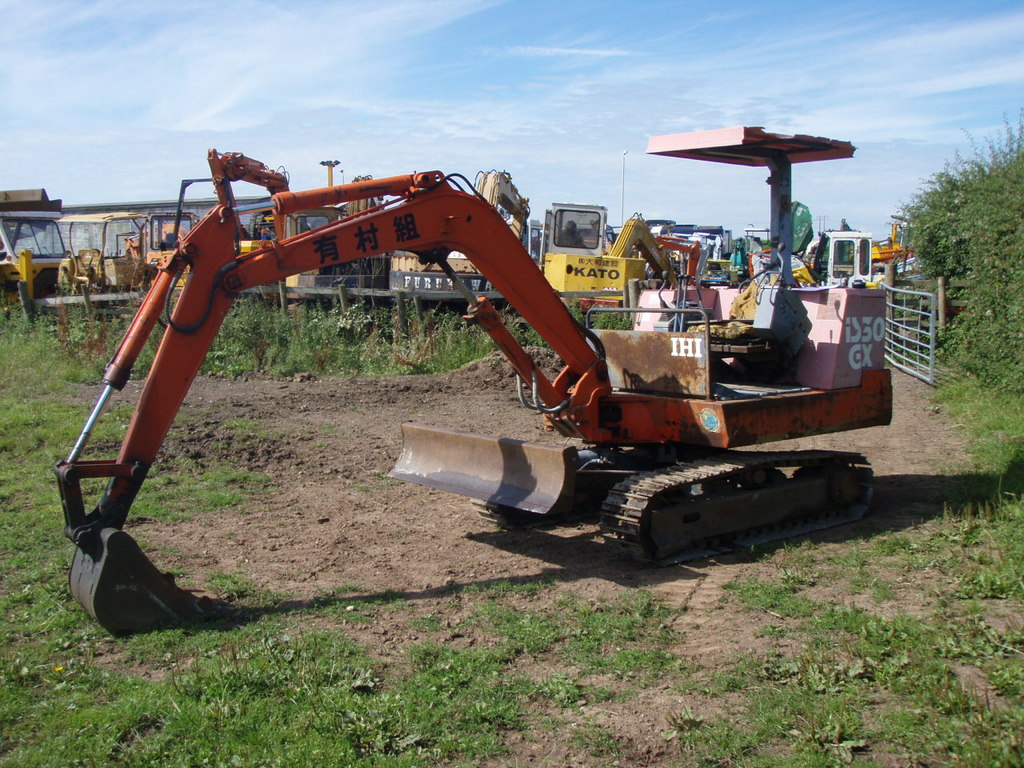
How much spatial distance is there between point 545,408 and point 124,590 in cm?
322

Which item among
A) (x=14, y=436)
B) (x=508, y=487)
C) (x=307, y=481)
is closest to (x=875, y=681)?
(x=508, y=487)

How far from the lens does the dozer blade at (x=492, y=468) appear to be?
6781mm

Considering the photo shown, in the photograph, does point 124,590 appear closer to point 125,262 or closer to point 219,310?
point 219,310

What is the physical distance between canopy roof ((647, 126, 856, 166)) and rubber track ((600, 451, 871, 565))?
7.94ft

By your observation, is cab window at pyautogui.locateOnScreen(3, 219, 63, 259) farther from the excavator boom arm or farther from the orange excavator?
the excavator boom arm

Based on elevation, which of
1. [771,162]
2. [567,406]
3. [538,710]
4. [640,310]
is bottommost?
[538,710]

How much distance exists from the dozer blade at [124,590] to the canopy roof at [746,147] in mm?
4991

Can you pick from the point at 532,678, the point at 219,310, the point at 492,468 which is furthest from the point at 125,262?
the point at 532,678

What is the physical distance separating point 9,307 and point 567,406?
16623 mm

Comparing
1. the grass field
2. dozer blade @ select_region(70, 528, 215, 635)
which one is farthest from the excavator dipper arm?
the grass field

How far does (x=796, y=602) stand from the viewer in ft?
18.7

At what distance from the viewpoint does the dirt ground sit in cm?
534

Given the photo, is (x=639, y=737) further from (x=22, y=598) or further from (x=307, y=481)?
(x=307, y=481)

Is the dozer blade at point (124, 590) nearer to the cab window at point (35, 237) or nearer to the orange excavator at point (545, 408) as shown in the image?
the orange excavator at point (545, 408)
